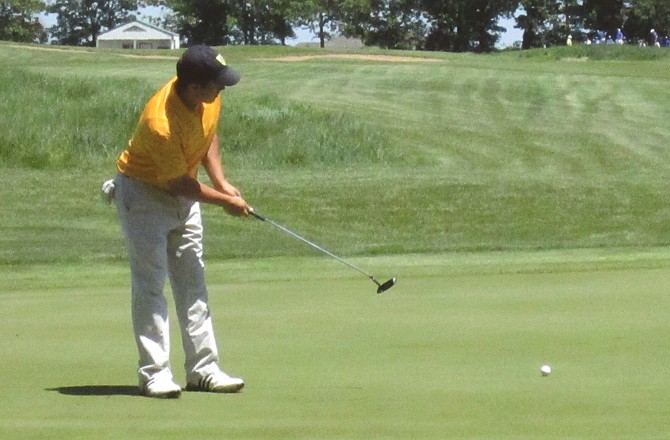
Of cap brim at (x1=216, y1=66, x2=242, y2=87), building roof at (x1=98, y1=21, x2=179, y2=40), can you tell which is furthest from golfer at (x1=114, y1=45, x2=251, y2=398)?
building roof at (x1=98, y1=21, x2=179, y2=40)

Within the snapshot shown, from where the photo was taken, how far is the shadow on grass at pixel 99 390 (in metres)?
6.08

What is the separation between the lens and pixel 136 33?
113438mm

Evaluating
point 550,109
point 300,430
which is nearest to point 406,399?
point 300,430

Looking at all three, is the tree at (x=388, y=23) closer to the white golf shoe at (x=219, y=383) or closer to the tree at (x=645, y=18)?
the tree at (x=645, y=18)

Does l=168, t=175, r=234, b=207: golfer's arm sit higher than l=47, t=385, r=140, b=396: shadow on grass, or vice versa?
l=168, t=175, r=234, b=207: golfer's arm

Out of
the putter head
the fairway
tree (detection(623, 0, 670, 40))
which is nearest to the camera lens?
the fairway

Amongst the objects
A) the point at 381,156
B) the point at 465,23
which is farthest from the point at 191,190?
the point at 465,23

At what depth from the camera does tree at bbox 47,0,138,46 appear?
397ft

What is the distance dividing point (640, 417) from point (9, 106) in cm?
2119

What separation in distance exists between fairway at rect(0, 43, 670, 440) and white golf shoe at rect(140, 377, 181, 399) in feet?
0.21

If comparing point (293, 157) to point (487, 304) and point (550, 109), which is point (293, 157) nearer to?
point (550, 109)

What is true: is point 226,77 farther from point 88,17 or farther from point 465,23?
point 88,17

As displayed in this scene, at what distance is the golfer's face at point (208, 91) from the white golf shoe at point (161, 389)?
120cm

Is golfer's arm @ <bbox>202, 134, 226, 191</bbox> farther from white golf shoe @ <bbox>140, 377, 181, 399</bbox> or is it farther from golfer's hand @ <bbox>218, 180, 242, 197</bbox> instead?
white golf shoe @ <bbox>140, 377, 181, 399</bbox>
